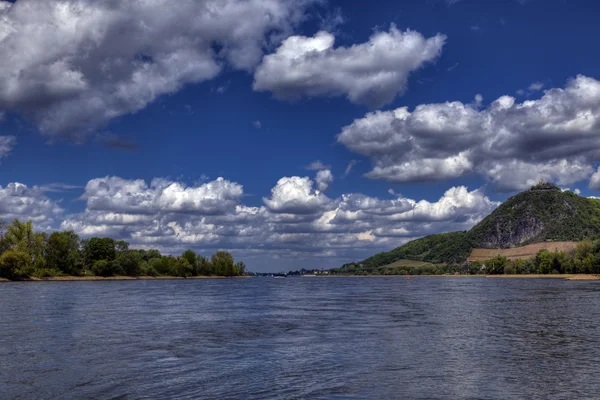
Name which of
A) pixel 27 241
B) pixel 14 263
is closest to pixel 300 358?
pixel 14 263

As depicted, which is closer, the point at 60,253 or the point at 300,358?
the point at 300,358

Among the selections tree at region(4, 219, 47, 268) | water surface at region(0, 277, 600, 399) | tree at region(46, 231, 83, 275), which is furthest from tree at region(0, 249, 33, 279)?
water surface at region(0, 277, 600, 399)

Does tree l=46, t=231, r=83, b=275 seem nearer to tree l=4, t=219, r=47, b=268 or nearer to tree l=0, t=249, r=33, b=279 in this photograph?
tree l=4, t=219, r=47, b=268

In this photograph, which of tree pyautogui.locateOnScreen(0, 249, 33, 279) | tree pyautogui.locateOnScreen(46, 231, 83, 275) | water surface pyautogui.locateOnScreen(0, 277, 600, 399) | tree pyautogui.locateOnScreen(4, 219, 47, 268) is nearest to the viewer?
water surface pyautogui.locateOnScreen(0, 277, 600, 399)

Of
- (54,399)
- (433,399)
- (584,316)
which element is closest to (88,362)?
(54,399)

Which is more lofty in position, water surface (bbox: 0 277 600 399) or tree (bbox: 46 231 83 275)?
tree (bbox: 46 231 83 275)

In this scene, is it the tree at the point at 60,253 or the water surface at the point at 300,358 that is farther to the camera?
the tree at the point at 60,253

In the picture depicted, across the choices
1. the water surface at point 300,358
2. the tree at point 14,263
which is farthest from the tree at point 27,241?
the water surface at point 300,358

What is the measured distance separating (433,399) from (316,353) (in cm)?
1197

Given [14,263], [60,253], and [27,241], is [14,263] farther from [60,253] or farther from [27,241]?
[60,253]

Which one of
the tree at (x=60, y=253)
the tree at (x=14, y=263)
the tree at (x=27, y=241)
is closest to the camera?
the tree at (x=14, y=263)

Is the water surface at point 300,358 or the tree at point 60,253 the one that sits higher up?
the tree at point 60,253

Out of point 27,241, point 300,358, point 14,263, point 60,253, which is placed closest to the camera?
point 300,358

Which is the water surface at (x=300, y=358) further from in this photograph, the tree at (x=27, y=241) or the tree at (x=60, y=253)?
the tree at (x=60, y=253)
